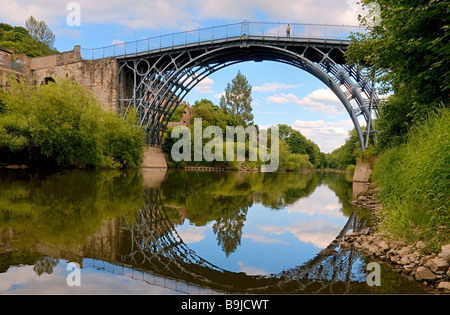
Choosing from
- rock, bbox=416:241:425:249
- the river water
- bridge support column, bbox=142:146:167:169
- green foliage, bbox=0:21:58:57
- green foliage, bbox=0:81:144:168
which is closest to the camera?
the river water

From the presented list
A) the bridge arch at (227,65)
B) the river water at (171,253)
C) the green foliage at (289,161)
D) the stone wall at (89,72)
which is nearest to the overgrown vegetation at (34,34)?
the stone wall at (89,72)

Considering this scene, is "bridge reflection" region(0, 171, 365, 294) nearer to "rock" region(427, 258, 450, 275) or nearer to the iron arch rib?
"rock" region(427, 258, 450, 275)

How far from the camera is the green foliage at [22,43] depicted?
49.0 meters

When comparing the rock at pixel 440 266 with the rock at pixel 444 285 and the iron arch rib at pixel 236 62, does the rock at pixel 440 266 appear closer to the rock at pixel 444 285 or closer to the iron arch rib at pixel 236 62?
the rock at pixel 444 285

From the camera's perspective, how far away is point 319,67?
22625 millimetres

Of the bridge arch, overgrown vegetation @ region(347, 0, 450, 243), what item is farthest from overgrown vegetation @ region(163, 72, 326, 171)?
overgrown vegetation @ region(347, 0, 450, 243)

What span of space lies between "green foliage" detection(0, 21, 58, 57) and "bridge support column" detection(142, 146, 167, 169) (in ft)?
115

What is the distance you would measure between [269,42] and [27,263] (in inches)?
978

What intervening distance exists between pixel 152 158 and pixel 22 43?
130ft

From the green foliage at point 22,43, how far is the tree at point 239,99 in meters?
35.6

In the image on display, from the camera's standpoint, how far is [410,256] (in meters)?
4.08

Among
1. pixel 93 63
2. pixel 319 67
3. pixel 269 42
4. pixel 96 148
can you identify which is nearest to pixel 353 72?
pixel 319 67

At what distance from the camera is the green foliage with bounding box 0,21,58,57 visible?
4897 centimetres

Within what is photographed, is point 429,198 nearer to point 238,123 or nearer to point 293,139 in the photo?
point 238,123
